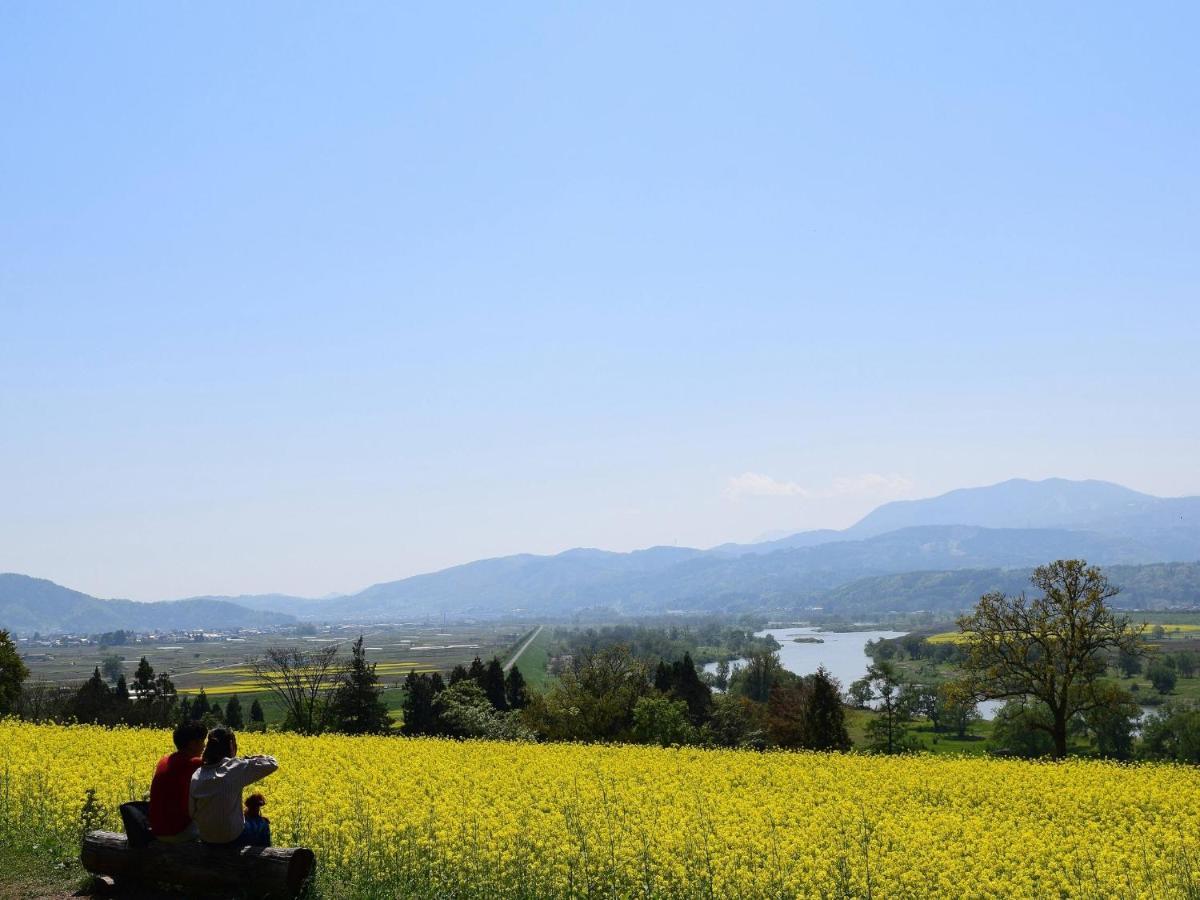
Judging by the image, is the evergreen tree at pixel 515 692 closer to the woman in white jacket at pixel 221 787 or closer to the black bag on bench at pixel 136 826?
the black bag on bench at pixel 136 826

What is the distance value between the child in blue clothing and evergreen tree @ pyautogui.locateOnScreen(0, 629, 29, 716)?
4084 cm

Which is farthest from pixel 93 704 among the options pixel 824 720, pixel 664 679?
pixel 824 720

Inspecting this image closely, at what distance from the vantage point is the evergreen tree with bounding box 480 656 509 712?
7121 cm

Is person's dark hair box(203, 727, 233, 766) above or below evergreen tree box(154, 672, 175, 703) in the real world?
above

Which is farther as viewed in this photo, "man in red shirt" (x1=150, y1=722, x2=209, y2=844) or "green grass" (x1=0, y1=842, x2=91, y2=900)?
"green grass" (x1=0, y1=842, x2=91, y2=900)

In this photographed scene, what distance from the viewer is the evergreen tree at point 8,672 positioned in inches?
1750

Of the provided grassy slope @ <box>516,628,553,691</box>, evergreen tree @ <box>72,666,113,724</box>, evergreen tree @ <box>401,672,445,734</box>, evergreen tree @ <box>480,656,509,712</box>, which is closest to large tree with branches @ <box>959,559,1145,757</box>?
evergreen tree @ <box>401,672,445,734</box>

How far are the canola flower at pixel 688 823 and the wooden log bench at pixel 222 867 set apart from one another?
924 mm

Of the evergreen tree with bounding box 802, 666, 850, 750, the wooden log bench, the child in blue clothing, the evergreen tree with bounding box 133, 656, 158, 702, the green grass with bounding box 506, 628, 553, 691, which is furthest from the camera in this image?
the green grass with bounding box 506, 628, 553, 691

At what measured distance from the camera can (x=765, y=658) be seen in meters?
96.6

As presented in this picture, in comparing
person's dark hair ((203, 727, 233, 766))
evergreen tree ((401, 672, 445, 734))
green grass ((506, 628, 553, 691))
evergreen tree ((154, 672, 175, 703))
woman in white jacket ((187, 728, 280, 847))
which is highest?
person's dark hair ((203, 727, 233, 766))

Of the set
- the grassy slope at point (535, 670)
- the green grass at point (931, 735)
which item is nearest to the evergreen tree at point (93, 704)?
the green grass at point (931, 735)

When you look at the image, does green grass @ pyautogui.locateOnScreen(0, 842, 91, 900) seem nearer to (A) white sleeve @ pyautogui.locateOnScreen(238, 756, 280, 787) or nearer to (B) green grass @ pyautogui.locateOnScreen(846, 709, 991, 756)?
(A) white sleeve @ pyautogui.locateOnScreen(238, 756, 280, 787)

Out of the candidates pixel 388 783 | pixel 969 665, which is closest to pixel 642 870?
pixel 388 783
